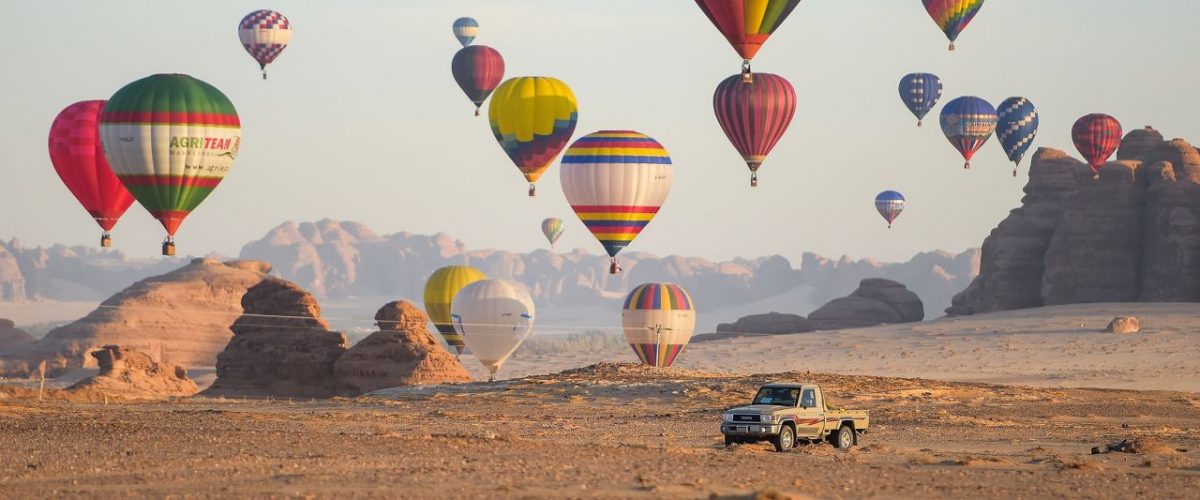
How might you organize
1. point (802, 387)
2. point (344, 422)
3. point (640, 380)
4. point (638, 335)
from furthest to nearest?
point (638, 335) < point (640, 380) < point (344, 422) < point (802, 387)

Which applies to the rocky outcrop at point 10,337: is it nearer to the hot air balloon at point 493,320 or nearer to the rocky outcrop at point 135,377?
the rocky outcrop at point 135,377

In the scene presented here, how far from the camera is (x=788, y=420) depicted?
1380 inches

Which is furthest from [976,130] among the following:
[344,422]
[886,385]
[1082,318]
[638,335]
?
[344,422]

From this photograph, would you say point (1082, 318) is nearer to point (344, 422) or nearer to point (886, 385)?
point (886, 385)

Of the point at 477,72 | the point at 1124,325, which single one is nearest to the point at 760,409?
the point at 477,72

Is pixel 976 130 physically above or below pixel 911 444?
above

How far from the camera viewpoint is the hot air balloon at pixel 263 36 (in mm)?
92375

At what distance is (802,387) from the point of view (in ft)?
117

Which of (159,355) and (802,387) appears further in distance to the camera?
(159,355)

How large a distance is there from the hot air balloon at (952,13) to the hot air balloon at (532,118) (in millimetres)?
28107

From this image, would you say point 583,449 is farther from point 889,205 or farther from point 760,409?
point 889,205

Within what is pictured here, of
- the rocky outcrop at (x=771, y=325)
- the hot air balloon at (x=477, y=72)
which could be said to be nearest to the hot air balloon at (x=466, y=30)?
the hot air balloon at (x=477, y=72)

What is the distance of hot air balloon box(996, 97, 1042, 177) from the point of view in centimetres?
12025

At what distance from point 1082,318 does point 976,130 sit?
52.8ft
